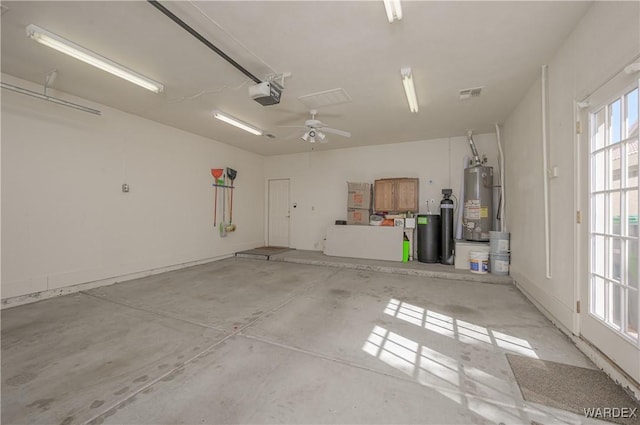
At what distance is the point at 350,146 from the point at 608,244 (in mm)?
5422

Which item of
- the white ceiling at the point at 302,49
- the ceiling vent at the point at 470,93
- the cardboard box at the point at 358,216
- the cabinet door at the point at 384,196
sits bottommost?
the cardboard box at the point at 358,216

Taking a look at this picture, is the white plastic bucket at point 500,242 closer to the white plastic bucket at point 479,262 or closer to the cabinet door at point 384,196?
the white plastic bucket at point 479,262

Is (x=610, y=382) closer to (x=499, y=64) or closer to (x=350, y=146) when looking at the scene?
(x=499, y=64)

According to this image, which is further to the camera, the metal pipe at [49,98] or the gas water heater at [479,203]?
the gas water heater at [479,203]

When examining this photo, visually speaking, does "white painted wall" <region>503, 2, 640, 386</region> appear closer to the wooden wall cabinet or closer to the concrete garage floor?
the concrete garage floor

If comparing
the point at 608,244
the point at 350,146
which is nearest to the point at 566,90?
the point at 608,244

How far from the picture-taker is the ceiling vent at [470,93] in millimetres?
3611

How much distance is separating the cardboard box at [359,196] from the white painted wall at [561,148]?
301 centimetres

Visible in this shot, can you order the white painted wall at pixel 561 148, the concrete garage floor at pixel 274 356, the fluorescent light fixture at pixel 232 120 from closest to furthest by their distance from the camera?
the concrete garage floor at pixel 274 356 → the white painted wall at pixel 561 148 → the fluorescent light fixture at pixel 232 120

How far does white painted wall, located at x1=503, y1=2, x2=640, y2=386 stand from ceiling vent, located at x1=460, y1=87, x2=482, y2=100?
0.66m

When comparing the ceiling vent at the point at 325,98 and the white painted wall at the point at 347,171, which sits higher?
the ceiling vent at the point at 325,98

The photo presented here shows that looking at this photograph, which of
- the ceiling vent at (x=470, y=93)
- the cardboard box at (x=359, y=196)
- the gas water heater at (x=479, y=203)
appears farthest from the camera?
the cardboard box at (x=359, y=196)

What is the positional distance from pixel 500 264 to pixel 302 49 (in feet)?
15.6

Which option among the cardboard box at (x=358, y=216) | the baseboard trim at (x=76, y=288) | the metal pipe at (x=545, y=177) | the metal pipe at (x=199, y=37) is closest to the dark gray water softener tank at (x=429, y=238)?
the cardboard box at (x=358, y=216)
